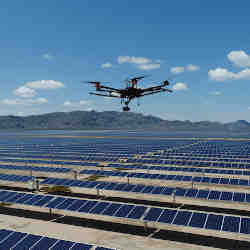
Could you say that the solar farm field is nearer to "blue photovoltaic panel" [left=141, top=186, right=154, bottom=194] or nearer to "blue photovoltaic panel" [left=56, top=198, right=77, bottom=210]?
"blue photovoltaic panel" [left=56, top=198, right=77, bottom=210]

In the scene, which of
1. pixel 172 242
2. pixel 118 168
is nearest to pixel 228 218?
pixel 172 242

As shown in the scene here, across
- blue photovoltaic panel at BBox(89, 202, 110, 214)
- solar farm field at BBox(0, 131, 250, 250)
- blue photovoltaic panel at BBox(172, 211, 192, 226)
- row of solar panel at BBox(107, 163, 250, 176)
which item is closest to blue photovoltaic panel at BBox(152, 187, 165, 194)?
solar farm field at BBox(0, 131, 250, 250)

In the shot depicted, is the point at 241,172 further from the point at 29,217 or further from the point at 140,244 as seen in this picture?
the point at 29,217

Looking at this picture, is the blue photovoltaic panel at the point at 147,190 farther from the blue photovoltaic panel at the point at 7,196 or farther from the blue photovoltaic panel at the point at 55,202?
the blue photovoltaic panel at the point at 7,196

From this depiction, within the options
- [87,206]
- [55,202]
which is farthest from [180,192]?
[55,202]

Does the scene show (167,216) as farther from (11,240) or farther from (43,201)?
(43,201)

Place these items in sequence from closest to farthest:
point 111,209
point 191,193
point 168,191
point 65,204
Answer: point 111,209, point 65,204, point 191,193, point 168,191
